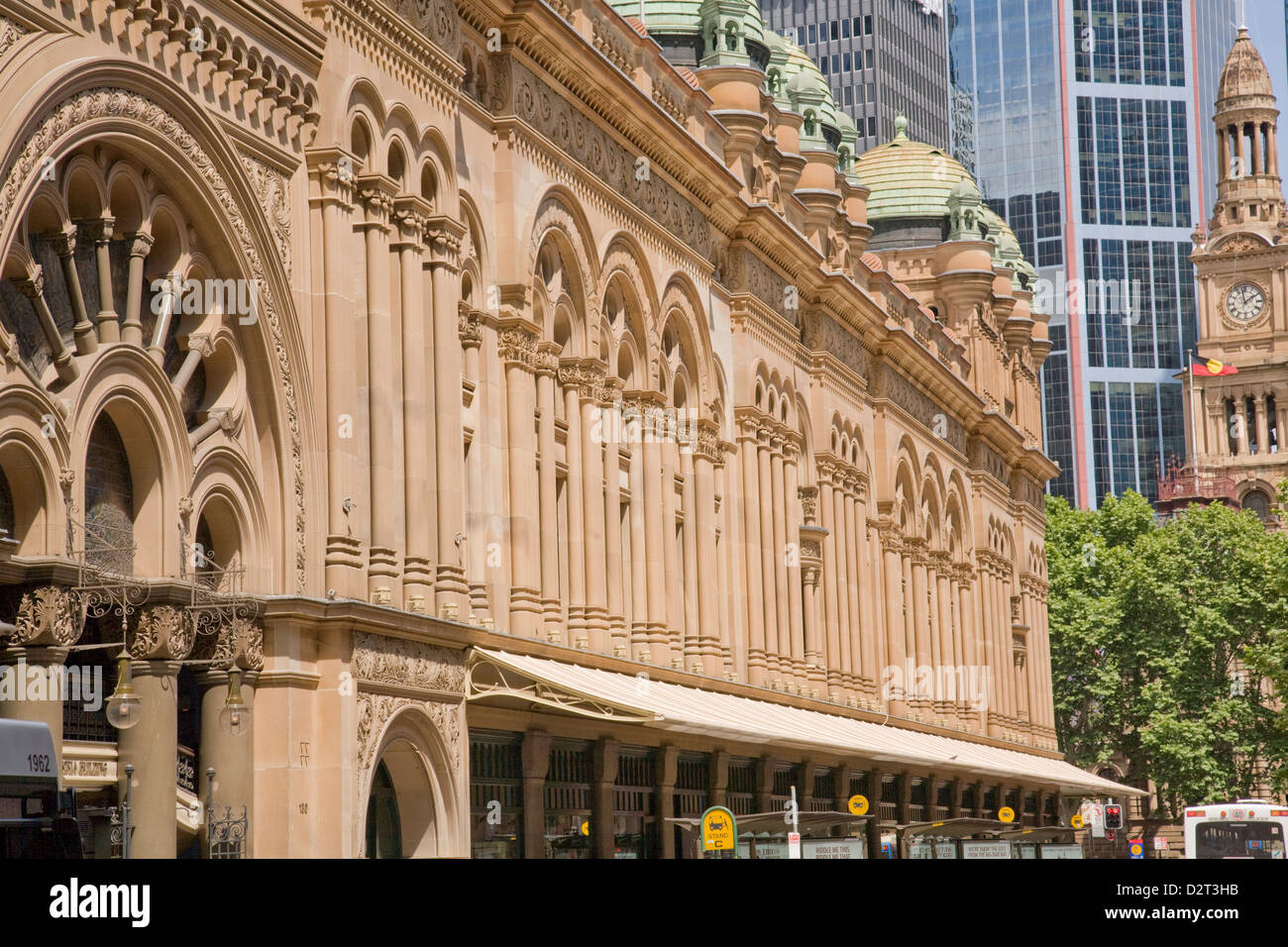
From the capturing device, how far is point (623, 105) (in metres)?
38.4

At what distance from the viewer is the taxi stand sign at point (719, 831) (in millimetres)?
29333

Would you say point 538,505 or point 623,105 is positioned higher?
point 623,105

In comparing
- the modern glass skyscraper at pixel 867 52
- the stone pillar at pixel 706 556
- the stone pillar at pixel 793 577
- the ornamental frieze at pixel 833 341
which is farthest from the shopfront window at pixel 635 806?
the modern glass skyscraper at pixel 867 52

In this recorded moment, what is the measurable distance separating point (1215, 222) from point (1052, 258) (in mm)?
43172

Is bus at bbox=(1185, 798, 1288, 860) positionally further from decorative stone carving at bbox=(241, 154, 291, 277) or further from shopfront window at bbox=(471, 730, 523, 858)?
decorative stone carving at bbox=(241, 154, 291, 277)

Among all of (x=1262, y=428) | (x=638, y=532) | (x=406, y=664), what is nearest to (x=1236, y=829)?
(x=638, y=532)

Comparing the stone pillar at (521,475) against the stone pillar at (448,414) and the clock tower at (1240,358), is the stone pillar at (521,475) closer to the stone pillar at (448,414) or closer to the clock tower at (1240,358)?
the stone pillar at (448,414)

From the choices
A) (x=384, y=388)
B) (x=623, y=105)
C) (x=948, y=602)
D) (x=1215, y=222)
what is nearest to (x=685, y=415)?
(x=623, y=105)

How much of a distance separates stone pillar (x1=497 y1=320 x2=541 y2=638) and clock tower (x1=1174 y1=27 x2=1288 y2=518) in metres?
113

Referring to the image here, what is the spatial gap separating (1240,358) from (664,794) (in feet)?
380

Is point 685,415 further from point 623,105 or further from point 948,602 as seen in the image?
point 948,602

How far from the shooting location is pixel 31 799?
17.2 metres

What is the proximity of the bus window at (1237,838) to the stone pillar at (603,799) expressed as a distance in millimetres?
16039
